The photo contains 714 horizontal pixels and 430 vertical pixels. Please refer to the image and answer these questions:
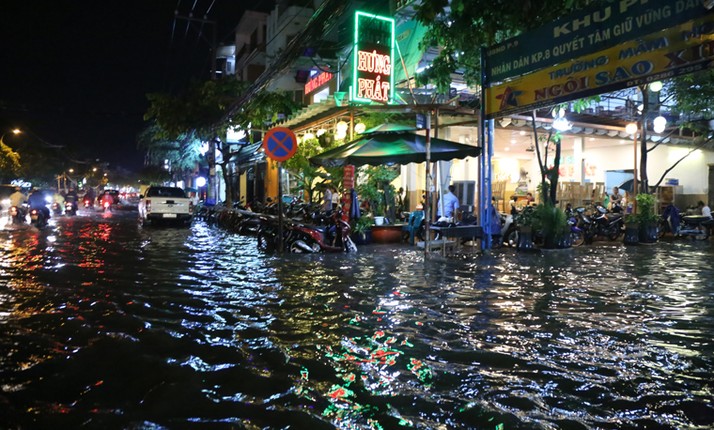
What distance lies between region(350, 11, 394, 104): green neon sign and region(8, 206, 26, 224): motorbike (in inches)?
596

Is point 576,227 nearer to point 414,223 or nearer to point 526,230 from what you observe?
point 526,230

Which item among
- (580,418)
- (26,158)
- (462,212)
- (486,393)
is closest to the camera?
(580,418)

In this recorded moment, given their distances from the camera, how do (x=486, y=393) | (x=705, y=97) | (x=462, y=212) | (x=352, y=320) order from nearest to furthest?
(x=486, y=393) < (x=352, y=320) < (x=462, y=212) < (x=705, y=97)

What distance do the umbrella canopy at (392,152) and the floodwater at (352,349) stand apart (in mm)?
4435

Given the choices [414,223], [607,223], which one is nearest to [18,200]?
[414,223]

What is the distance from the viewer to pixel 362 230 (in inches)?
610

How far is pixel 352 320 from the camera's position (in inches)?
247

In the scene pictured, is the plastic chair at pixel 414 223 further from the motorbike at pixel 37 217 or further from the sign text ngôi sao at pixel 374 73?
the motorbike at pixel 37 217

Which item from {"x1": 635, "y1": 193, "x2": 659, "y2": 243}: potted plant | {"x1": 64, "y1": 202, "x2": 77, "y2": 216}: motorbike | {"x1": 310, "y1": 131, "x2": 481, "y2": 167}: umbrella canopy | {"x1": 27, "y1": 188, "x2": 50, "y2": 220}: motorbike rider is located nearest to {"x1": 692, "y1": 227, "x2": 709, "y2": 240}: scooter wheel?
{"x1": 635, "y1": 193, "x2": 659, "y2": 243}: potted plant

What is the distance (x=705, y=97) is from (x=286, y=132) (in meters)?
13.8

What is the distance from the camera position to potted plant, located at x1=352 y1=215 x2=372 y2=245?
15209mm

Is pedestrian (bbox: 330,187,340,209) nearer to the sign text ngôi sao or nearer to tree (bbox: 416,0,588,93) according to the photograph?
the sign text ngôi sao

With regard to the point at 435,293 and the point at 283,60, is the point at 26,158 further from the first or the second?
the point at 435,293

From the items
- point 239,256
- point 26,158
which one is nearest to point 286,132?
point 239,256
